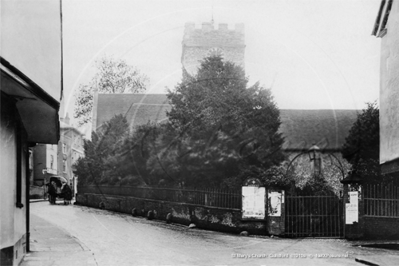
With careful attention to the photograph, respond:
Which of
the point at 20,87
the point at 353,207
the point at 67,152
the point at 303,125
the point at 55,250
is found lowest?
the point at 55,250

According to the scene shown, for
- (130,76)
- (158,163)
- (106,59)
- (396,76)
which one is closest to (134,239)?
(396,76)

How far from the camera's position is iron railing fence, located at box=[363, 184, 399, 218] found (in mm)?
17672

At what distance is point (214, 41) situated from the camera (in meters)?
41.4

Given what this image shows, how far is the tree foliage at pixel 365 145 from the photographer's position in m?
21.2

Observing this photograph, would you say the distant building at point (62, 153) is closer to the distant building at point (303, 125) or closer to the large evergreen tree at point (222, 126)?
the distant building at point (303, 125)

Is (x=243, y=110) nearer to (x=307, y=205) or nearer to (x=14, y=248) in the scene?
(x=307, y=205)

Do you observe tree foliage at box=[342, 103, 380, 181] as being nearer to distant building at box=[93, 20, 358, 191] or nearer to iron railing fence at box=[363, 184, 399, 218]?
distant building at box=[93, 20, 358, 191]

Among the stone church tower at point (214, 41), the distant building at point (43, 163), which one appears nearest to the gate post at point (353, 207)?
the stone church tower at point (214, 41)

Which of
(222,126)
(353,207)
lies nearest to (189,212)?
(222,126)

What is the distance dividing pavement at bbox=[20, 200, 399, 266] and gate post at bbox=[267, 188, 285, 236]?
749 millimetres

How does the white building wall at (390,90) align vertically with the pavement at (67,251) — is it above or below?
above

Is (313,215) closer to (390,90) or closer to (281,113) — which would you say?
(390,90)

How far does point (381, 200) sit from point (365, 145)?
19.8 ft

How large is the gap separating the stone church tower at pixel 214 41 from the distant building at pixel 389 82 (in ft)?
69.1
